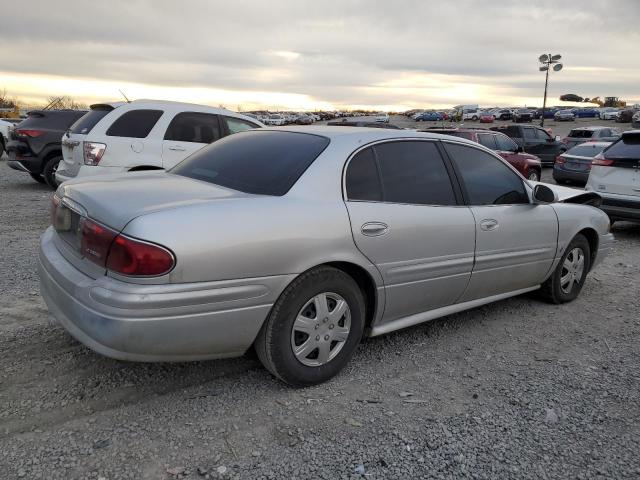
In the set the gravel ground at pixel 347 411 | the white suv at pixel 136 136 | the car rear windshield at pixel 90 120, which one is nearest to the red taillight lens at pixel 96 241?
the gravel ground at pixel 347 411

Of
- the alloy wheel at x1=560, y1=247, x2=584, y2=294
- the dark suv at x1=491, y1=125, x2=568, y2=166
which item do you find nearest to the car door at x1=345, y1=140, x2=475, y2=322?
the alloy wheel at x1=560, y1=247, x2=584, y2=294

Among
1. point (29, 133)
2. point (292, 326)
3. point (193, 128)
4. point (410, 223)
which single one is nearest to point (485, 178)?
point (410, 223)

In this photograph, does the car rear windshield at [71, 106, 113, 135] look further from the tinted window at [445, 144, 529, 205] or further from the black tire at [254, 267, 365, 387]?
the black tire at [254, 267, 365, 387]

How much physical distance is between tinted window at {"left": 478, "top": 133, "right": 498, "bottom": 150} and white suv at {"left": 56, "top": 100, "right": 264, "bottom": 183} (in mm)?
7608

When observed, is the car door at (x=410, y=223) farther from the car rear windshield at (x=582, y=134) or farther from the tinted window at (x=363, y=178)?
the car rear windshield at (x=582, y=134)

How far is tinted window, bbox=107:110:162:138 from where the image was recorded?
7.78 meters

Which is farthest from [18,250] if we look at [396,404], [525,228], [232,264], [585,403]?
[585,403]

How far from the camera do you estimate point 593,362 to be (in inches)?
154

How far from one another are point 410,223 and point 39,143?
953cm

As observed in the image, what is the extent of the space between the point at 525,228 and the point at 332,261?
6.65 ft

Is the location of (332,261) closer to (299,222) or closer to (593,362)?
(299,222)

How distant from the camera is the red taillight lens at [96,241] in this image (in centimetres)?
281

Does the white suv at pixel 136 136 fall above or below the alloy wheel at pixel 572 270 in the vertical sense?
A: above

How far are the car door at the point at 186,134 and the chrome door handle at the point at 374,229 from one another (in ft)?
16.7
